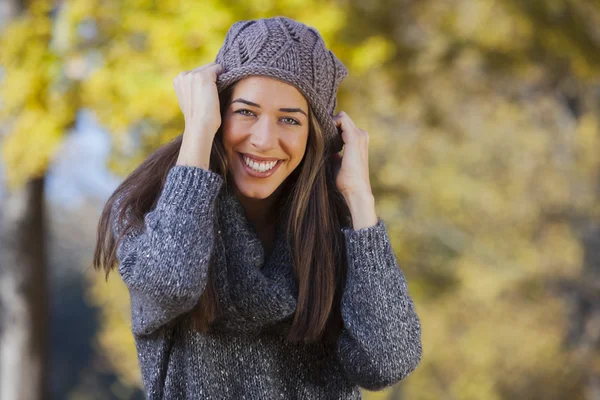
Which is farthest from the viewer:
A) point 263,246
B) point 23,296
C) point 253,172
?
point 23,296

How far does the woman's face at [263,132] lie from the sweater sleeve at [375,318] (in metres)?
0.25

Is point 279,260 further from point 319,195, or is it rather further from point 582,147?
point 582,147

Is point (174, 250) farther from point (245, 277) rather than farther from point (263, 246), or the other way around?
point (263, 246)

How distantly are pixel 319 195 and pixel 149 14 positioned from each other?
320 centimetres

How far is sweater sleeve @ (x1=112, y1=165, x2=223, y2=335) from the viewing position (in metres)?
1.67

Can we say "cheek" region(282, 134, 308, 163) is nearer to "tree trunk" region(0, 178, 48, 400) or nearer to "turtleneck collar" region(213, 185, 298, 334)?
"turtleneck collar" region(213, 185, 298, 334)

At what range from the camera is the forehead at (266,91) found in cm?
189

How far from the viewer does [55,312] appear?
48.4 feet

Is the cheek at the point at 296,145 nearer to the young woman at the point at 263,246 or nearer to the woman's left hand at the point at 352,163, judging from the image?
the young woman at the point at 263,246

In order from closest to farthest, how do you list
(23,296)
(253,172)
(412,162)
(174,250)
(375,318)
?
1. (174,250)
2. (375,318)
3. (253,172)
4. (23,296)
5. (412,162)

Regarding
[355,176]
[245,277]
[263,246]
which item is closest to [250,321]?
[245,277]

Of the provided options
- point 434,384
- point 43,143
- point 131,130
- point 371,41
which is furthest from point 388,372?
point 434,384

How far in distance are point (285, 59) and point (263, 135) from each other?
0.64ft

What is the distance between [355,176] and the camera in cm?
201
